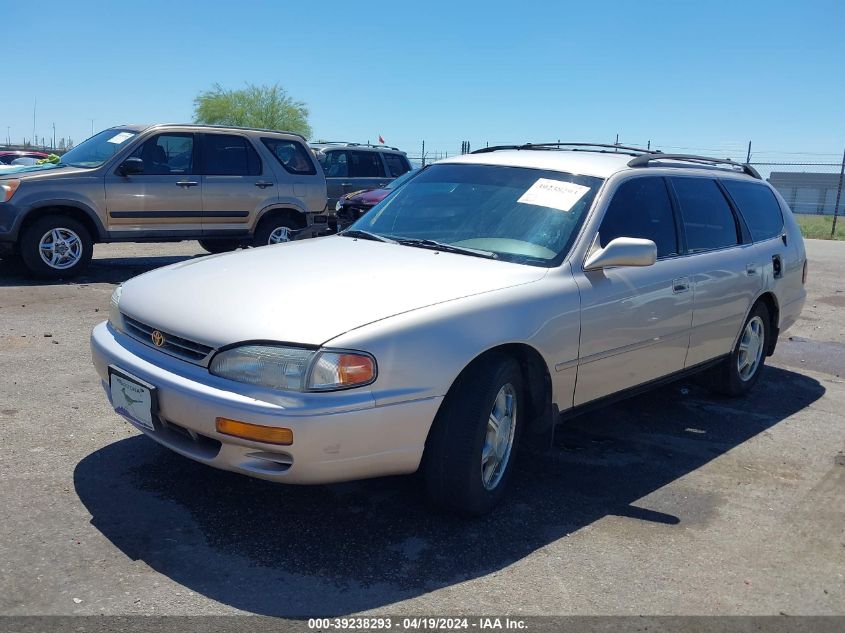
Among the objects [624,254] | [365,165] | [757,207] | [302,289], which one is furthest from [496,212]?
[365,165]

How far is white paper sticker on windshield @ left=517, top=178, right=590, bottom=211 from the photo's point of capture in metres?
4.49

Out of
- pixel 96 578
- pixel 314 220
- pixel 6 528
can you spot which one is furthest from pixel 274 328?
pixel 314 220

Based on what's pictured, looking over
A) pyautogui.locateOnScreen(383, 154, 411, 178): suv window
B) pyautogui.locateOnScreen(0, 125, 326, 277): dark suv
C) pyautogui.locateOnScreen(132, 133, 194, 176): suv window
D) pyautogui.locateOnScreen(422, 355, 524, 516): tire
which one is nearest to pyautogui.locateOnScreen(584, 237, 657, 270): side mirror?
pyautogui.locateOnScreen(422, 355, 524, 516): tire

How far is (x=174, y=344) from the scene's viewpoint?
3525 mm

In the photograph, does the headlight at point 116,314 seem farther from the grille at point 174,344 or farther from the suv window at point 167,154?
the suv window at point 167,154

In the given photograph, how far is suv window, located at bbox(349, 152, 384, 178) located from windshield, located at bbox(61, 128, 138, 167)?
609cm

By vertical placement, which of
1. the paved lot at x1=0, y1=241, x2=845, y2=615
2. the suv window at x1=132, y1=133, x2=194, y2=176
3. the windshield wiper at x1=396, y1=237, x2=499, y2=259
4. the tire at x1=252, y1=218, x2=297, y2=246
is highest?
the suv window at x1=132, y1=133, x2=194, y2=176

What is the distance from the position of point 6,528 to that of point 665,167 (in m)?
4.07

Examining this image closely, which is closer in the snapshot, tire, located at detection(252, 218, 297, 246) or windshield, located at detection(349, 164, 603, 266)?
windshield, located at detection(349, 164, 603, 266)

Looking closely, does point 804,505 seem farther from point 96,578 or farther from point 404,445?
point 96,578

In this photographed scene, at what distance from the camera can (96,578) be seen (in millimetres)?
3076

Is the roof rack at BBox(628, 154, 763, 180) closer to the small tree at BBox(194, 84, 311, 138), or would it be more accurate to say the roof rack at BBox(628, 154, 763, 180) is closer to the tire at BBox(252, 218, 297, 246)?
the tire at BBox(252, 218, 297, 246)

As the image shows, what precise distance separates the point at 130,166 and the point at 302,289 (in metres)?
6.86

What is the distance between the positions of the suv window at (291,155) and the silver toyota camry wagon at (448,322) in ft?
20.1
